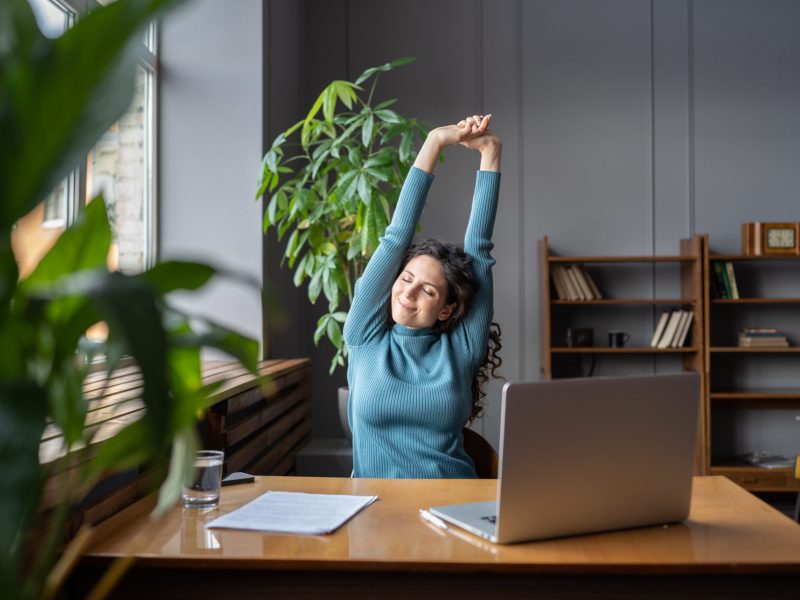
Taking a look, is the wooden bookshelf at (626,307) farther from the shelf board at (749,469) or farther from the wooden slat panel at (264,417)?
the wooden slat panel at (264,417)

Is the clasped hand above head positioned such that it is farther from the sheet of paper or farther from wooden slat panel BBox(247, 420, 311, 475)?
wooden slat panel BBox(247, 420, 311, 475)

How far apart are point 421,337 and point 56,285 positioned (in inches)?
61.0

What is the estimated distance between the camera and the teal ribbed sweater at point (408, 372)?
2.09 m

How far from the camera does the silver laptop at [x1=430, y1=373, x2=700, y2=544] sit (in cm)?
131

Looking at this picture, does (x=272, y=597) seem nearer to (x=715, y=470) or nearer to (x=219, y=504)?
(x=219, y=504)

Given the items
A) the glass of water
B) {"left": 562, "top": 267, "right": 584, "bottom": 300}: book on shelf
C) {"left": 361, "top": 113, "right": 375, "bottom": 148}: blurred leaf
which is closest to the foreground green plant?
{"left": 361, "top": 113, "right": 375, "bottom": 148}: blurred leaf

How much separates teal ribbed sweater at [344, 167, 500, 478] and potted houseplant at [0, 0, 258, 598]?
1.43 meters

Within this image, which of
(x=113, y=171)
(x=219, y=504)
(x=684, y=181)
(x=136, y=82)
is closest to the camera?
(x=136, y=82)

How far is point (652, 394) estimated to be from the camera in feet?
4.58

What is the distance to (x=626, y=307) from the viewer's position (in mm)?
5117

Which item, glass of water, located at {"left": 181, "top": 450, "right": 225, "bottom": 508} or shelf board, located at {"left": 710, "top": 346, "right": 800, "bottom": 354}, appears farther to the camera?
shelf board, located at {"left": 710, "top": 346, "right": 800, "bottom": 354}

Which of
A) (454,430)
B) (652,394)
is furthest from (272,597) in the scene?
(454,430)

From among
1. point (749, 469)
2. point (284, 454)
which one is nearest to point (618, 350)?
point (749, 469)

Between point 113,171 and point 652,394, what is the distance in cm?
278
